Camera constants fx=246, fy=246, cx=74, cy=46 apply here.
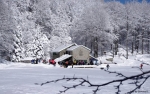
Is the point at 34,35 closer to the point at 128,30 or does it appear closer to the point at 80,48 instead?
the point at 80,48

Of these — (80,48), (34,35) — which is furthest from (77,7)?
(80,48)

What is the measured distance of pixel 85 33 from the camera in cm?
6450

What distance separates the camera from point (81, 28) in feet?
215

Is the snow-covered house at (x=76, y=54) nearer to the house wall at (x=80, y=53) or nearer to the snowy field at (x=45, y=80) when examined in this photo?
the house wall at (x=80, y=53)

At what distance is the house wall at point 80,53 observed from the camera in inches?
2154

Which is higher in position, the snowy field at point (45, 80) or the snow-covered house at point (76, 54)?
the snow-covered house at point (76, 54)

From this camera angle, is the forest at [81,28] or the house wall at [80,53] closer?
the house wall at [80,53]

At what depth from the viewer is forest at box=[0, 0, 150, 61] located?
62.1 metres

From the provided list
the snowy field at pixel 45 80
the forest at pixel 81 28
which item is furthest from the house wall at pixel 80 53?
the snowy field at pixel 45 80

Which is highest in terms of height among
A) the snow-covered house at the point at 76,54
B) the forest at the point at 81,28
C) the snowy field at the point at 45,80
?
the forest at the point at 81,28

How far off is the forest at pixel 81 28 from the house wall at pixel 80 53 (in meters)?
7.41

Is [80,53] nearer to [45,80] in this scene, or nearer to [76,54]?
[76,54]

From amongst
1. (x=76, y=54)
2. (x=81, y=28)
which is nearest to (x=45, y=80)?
(x=76, y=54)

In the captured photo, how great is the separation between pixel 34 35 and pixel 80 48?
15.8 meters
